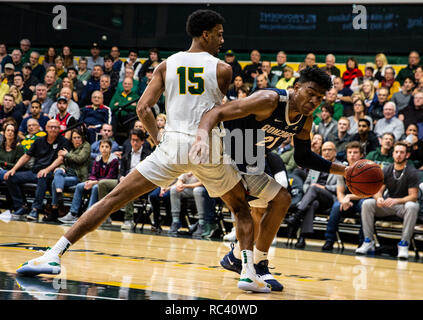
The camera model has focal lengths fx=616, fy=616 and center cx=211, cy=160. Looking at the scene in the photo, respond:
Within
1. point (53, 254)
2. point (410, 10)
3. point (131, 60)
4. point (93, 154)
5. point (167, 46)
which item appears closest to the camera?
point (53, 254)

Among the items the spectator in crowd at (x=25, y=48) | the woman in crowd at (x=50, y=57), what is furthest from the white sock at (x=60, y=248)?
the spectator in crowd at (x=25, y=48)

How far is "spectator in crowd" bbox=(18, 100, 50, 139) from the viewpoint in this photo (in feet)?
37.0

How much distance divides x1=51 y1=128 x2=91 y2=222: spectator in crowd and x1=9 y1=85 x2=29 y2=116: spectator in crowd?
2.54 meters

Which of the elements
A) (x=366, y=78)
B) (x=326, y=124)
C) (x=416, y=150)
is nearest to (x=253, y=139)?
(x=416, y=150)

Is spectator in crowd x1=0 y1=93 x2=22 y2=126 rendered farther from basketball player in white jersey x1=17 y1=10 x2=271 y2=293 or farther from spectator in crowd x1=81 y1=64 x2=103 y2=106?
basketball player in white jersey x1=17 y1=10 x2=271 y2=293

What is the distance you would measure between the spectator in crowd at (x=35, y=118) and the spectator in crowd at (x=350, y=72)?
555cm

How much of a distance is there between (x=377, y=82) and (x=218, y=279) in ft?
24.1

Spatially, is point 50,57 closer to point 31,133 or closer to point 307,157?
point 31,133

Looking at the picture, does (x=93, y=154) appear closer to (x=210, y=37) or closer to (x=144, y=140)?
(x=144, y=140)

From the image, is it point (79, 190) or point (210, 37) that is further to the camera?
point (79, 190)

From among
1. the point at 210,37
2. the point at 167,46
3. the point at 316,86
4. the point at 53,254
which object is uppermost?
the point at 167,46

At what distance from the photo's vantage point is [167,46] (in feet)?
46.3

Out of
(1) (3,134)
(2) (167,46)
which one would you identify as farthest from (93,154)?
(2) (167,46)

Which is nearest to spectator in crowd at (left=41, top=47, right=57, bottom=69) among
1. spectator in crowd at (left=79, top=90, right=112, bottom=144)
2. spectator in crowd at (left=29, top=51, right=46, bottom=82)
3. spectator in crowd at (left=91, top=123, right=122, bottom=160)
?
spectator in crowd at (left=29, top=51, right=46, bottom=82)
